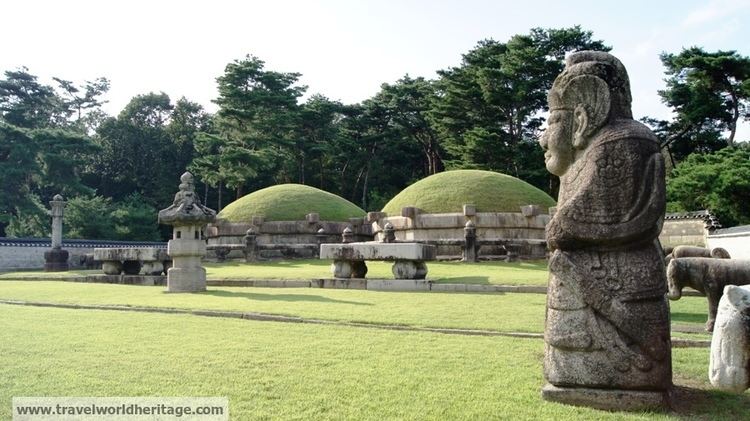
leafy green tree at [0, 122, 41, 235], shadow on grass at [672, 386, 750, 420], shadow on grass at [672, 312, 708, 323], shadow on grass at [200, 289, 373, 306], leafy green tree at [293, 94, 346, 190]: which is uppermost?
leafy green tree at [293, 94, 346, 190]

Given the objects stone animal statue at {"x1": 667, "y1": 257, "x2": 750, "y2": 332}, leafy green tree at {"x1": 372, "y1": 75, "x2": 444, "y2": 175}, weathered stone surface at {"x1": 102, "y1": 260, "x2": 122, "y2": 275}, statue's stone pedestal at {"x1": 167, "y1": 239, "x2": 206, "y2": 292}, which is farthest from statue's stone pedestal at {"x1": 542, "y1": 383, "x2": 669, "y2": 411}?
leafy green tree at {"x1": 372, "y1": 75, "x2": 444, "y2": 175}

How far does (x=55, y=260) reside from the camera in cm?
2477

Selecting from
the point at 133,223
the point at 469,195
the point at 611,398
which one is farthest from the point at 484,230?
the point at 133,223

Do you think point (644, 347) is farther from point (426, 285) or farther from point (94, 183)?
point (94, 183)

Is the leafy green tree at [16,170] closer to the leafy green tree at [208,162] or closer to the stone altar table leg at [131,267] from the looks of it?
the leafy green tree at [208,162]

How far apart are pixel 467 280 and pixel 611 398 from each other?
34.6ft

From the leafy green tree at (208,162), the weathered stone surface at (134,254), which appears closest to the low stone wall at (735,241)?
the weathered stone surface at (134,254)

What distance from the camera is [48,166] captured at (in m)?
36.4

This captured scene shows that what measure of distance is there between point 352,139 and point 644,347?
44231mm

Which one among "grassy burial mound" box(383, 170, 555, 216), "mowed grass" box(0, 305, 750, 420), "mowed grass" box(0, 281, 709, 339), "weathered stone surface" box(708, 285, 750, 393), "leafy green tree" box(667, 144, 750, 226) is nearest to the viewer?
"weathered stone surface" box(708, 285, 750, 393)

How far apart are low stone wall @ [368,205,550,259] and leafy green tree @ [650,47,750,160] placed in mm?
17038

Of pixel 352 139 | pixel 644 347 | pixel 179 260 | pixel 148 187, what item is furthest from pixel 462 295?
pixel 148 187

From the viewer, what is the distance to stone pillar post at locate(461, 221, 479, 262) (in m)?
22.1

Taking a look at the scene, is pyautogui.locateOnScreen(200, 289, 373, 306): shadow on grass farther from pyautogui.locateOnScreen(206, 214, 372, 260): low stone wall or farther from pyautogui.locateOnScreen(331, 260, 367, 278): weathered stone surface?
pyautogui.locateOnScreen(206, 214, 372, 260): low stone wall
